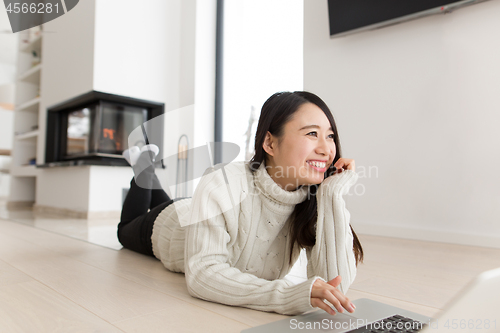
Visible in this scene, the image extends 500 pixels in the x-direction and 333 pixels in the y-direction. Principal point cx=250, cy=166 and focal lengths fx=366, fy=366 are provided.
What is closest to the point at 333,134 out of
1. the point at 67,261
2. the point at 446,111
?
the point at 67,261

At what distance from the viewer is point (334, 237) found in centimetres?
93

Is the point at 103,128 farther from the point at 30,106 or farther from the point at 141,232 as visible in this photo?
the point at 141,232

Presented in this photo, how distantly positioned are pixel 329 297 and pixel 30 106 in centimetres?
503

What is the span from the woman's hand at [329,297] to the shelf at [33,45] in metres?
4.86

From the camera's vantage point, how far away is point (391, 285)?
3.86 ft

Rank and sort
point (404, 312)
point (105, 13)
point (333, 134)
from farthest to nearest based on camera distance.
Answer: point (105, 13) < point (333, 134) < point (404, 312)

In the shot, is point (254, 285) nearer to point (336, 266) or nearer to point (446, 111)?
point (336, 266)

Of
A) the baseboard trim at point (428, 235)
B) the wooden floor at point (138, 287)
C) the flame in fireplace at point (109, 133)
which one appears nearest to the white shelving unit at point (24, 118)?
the flame in fireplace at point (109, 133)

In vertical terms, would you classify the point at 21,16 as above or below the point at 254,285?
above

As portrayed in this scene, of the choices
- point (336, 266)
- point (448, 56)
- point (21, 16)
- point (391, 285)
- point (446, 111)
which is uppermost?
point (21, 16)

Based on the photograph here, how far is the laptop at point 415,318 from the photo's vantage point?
0.35 meters

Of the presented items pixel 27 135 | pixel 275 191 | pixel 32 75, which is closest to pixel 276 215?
pixel 275 191

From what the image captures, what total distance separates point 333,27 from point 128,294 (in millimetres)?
2258

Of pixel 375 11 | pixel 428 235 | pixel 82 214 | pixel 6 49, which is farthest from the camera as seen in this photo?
pixel 6 49
